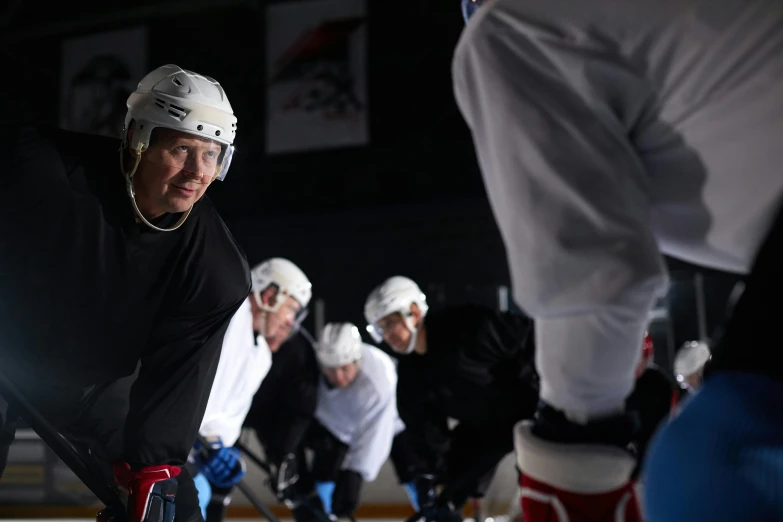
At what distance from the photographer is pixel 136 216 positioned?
5.58ft

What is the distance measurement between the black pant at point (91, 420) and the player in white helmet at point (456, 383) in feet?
6.21

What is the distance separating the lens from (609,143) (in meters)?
0.58

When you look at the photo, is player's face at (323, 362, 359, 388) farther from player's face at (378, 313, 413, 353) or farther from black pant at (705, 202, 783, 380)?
black pant at (705, 202, 783, 380)

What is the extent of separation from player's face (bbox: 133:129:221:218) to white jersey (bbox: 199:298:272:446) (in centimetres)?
171

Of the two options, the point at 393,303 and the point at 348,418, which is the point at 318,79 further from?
the point at 393,303

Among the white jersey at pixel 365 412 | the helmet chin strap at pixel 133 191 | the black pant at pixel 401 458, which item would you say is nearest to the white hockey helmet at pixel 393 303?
the white jersey at pixel 365 412

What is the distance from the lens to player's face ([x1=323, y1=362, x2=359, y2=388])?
4910 mm

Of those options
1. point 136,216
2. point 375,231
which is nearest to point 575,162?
point 136,216

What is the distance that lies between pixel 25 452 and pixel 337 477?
245cm

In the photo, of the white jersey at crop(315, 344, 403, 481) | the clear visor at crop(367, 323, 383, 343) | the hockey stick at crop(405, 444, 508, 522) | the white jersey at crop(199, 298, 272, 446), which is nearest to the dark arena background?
the white jersey at crop(315, 344, 403, 481)

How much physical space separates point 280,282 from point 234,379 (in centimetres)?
72

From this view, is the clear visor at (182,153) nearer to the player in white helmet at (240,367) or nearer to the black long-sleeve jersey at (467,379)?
the player in white helmet at (240,367)

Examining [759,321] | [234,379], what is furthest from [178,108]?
[234,379]

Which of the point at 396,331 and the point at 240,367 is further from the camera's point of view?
the point at 396,331
